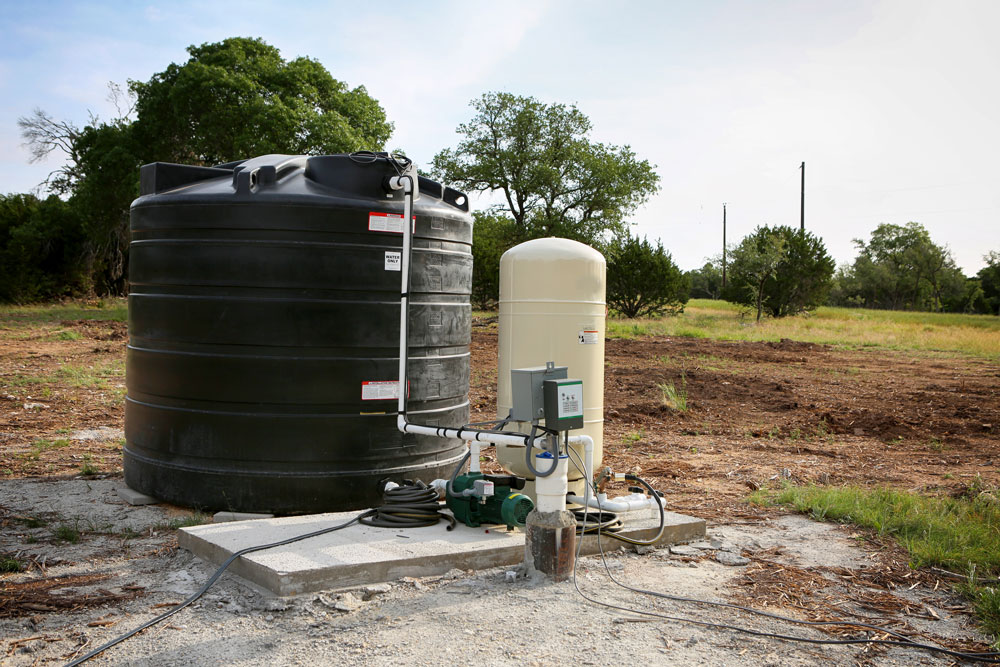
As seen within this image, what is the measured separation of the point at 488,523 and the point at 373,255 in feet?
6.11

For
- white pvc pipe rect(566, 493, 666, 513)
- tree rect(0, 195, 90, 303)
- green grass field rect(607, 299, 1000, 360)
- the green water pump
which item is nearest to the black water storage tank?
the green water pump

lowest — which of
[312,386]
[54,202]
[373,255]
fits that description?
[312,386]

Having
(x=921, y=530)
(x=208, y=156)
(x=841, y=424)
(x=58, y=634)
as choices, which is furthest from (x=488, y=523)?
(x=208, y=156)

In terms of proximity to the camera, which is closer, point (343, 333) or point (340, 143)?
point (343, 333)

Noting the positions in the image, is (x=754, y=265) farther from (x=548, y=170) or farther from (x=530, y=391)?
(x=530, y=391)

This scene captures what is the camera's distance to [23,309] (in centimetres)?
2545

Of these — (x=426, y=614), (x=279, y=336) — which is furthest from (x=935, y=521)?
(x=279, y=336)

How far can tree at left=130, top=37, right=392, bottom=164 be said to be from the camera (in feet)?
78.1

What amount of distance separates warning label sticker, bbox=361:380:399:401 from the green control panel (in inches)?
58.5

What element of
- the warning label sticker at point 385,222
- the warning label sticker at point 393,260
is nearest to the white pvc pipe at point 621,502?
the warning label sticker at point 393,260

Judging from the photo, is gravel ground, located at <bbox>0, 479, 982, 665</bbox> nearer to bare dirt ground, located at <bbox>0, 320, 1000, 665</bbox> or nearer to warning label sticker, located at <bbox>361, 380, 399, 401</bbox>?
bare dirt ground, located at <bbox>0, 320, 1000, 665</bbox>

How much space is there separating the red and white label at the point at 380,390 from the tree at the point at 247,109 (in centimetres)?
1891

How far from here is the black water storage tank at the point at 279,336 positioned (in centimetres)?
509

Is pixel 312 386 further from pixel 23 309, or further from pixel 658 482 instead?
pixel 23 309
